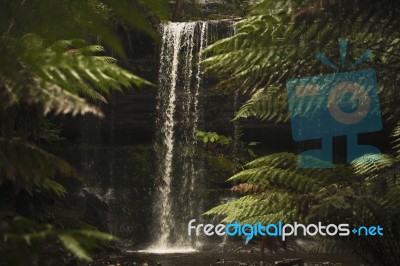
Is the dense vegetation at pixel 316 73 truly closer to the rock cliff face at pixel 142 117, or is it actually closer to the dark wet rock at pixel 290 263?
the dark wet rock at pixel 290 263

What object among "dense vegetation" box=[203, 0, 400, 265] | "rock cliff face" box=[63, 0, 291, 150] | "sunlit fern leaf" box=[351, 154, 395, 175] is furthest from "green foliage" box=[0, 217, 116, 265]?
"rock cliff face" box=[63, 0, 291, 150]

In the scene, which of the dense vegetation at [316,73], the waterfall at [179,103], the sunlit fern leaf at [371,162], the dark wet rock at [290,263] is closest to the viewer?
the dense vegetation at [316,73]

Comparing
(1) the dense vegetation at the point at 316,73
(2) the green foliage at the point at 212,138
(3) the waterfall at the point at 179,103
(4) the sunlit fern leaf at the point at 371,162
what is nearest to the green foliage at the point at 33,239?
(1) the dense vegetation at the point at 316,73

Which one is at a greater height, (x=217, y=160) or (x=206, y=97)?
(x=206, y=97)

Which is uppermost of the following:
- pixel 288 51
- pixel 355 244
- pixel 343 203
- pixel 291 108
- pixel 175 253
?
pixel 288 51

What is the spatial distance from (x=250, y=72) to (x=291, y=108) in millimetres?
405

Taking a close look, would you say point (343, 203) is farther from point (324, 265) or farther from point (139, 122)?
point (139, 122)

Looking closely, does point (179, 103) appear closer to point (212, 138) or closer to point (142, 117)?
point (142, 117)

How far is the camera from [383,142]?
37.8 feet

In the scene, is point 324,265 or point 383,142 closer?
point 324,265

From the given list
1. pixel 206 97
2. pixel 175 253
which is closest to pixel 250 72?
pixel 175 253

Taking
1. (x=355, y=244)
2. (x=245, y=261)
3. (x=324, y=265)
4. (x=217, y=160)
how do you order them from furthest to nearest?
(x=217, y=160)
(x=245, y=261)
(x=324, y=265)
(x=355, y=244)

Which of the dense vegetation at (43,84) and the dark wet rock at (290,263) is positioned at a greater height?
the dense vegetation at (43,84)

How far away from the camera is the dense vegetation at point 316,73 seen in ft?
7.27
